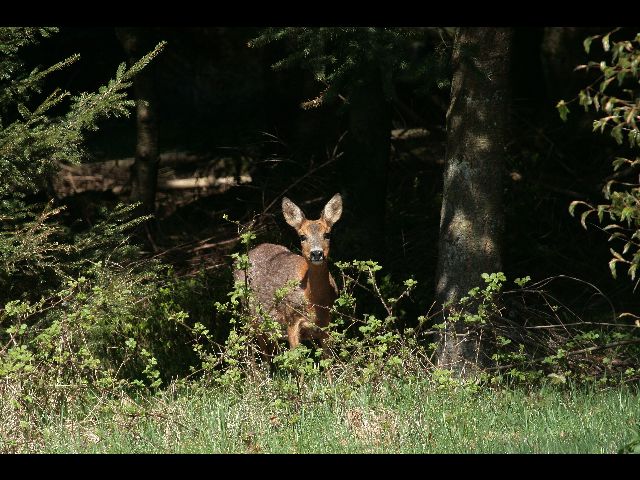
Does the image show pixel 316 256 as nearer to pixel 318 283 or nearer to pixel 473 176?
pixel 318 283

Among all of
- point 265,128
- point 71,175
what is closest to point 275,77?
point 265,128

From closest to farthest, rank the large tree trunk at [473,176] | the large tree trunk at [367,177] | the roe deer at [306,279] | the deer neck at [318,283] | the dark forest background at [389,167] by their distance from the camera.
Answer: the large tree trunk at [473,176]
the roe deer at [306,279]
the deer neck at [318,283]
the large tree trunk at [367,177]
the dark forest background at [389,167]

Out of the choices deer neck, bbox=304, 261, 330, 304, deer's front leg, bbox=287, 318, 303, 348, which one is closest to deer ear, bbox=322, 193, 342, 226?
deer neck, bbox=304, 261, 330, 304

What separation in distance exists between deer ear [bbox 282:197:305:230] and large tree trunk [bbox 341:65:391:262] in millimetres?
1443

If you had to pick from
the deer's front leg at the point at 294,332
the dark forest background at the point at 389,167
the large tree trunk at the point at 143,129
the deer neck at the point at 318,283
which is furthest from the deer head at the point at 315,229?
the large tree trunk at the point at 143,129

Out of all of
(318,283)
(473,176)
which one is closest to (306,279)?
(318,283)

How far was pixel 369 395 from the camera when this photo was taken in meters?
7.89

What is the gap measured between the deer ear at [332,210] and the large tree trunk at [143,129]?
3.73 metres

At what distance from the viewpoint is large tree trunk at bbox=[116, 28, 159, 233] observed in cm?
1351

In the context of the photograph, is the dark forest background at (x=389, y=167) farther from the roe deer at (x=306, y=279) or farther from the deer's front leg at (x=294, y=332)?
the deer's front leg at (x=294, y=332)

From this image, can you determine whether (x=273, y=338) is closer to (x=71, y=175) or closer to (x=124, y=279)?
(x=124, y=279)

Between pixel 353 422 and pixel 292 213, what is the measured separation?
13.1 ft

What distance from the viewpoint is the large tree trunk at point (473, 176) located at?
907 cm

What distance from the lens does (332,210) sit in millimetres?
10891
